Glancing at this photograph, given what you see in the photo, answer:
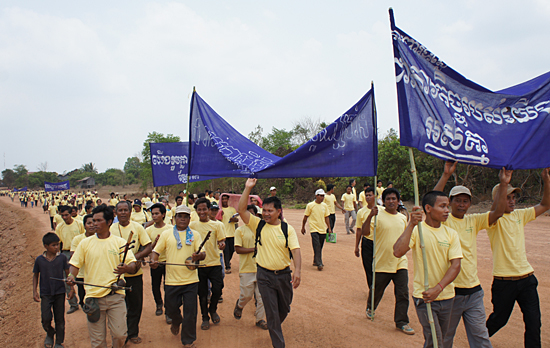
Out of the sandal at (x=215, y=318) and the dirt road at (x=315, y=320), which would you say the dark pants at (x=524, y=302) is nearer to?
the dirt road at (x=315, y=320)

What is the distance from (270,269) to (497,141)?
2.97 metres

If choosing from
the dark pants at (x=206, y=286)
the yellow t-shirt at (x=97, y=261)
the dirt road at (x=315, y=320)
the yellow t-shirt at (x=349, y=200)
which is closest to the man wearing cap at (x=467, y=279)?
the dirt road at (x=315, y=320)

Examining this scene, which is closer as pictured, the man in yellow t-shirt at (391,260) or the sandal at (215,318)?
the man in yellow t-shirt at (391,260)

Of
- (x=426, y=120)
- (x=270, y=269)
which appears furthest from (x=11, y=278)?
(x=426, y=120)

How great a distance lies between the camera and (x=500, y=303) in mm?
3984

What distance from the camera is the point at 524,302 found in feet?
12.8

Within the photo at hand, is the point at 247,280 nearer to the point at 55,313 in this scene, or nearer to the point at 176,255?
the point at 176,255

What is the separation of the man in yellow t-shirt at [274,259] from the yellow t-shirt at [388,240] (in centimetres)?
160

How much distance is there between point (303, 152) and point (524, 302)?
321 centimetres

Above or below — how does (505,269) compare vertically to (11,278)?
above

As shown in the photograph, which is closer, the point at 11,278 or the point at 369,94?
the point at 369,94

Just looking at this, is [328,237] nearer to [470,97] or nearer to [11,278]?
[470,97]

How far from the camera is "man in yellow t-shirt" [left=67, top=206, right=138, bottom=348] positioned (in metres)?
4.08

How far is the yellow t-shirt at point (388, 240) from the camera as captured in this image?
5.20 metres
